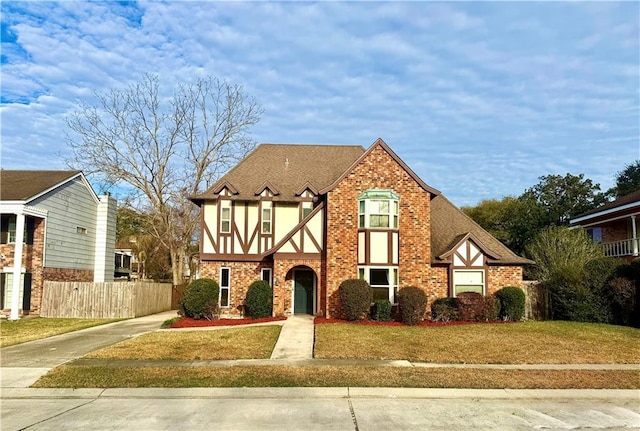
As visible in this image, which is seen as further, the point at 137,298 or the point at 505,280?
the point at 137,298

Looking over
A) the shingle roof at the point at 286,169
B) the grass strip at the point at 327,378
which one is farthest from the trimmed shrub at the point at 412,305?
the grass strip at the point at 327,378

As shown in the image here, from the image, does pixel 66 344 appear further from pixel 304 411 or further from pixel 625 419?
pixel 625 419

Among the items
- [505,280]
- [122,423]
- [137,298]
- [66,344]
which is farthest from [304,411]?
→ [137,298]

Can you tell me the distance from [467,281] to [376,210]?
4811mm

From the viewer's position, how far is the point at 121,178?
33.6m

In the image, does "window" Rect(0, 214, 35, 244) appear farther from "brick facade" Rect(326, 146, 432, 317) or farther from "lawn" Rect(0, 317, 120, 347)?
"brick facade" Rect(326, 146, 432, 317)

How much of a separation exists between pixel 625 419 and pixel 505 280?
1280 centimetres

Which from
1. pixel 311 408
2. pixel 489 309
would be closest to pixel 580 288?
pixel 489 309

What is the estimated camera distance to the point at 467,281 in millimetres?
20297

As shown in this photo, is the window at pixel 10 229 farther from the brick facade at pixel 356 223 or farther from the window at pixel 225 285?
the brick facade at pixel 356 223

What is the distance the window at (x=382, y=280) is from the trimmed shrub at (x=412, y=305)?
96cm

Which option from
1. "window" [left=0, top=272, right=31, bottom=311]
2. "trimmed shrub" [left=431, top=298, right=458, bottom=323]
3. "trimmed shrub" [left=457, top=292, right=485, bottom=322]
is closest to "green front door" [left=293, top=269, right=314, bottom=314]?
"trimmed shrub" [left=431, top=298, right=458, bottom=323]

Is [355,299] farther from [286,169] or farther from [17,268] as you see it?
[17,268]

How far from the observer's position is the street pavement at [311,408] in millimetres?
7547
